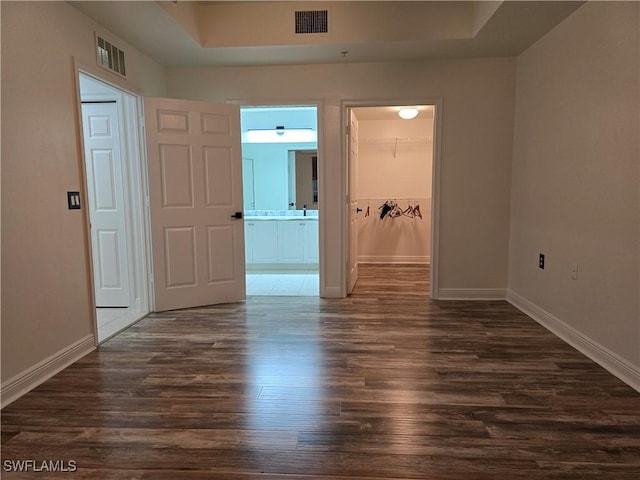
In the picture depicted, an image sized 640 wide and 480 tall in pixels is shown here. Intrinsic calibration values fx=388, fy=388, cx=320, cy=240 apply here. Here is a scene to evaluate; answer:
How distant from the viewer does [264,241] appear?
5.77 meters

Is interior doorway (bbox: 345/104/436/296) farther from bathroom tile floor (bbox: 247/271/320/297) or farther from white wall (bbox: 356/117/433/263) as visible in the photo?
bathroom tile floor (bbox: 247/271/320/297)

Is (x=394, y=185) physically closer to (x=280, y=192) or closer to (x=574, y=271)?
(x=280, y=192)

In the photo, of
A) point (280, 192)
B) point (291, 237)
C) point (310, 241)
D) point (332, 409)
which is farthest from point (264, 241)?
point (332, 409)

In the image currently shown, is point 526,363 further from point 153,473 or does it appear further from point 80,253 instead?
point 80,253

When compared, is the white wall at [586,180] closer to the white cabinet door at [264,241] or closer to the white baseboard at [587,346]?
the white baseboard at [587,346]

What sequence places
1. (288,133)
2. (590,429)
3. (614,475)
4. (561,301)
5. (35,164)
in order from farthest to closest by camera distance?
1. (288,133)
2. (561,301)
3. (35,164)
4. (590,429)
5. (614,475)

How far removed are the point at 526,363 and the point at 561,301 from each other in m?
0.79

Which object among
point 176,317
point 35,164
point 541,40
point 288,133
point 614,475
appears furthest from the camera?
point 288,133

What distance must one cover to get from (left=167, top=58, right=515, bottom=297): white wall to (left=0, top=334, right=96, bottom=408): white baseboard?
2355 mm

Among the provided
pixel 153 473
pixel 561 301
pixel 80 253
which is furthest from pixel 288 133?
pixel 153 473

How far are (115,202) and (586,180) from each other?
3947mm

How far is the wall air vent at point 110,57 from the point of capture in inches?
115

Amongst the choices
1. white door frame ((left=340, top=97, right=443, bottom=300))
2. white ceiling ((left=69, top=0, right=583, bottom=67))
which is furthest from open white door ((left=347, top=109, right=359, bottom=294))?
white ceiling ((left=69, top=0, right=583, bottom=67))

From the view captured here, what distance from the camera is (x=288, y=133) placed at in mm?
5953
